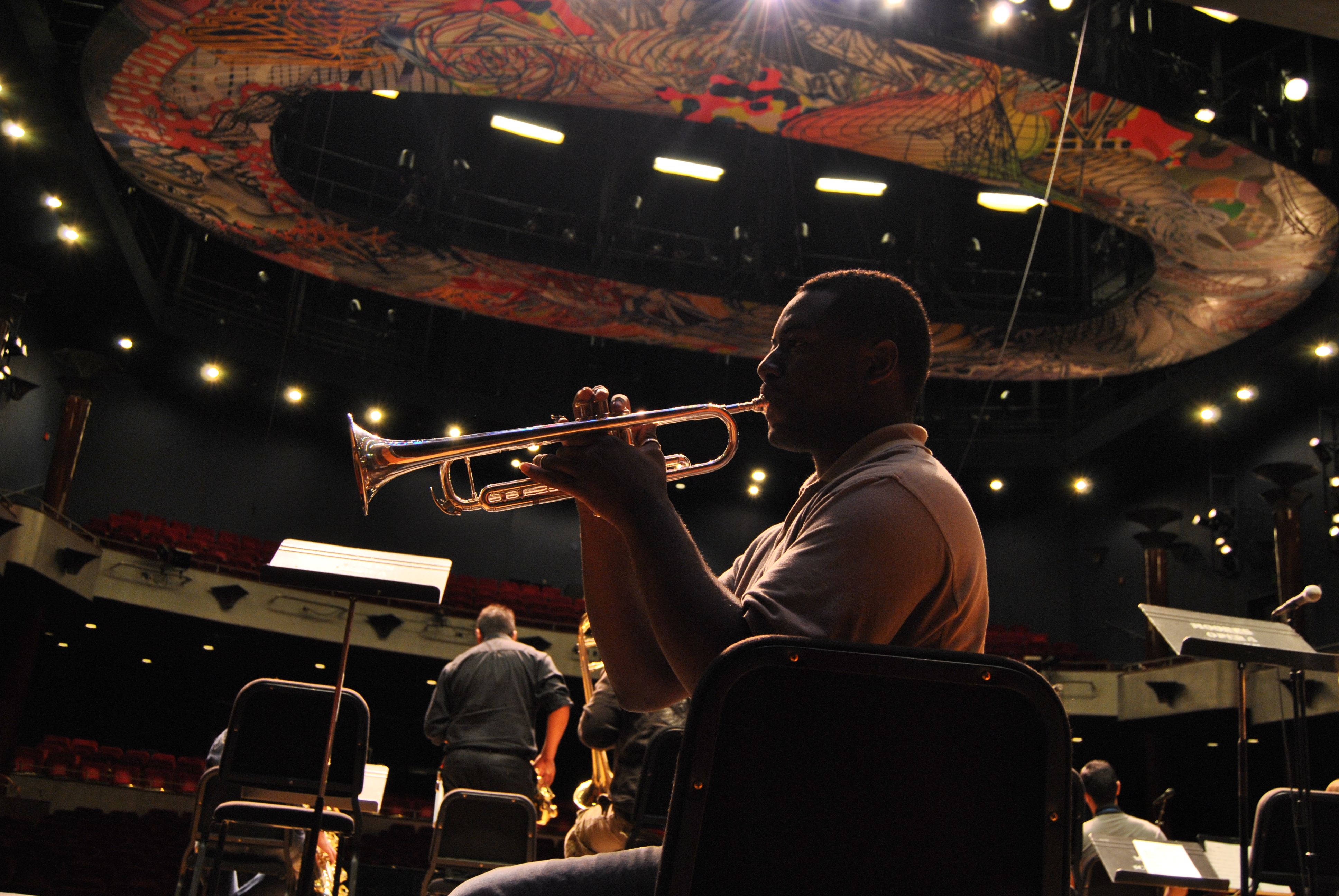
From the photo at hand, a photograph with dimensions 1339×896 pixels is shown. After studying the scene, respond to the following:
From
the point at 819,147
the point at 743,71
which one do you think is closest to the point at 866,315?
the point at 743,71

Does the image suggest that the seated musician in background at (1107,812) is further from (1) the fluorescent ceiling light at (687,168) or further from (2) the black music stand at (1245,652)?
(1) the fluorescent ceiling light at (687,168)

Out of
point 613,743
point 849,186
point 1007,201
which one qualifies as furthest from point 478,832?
point 1007,201

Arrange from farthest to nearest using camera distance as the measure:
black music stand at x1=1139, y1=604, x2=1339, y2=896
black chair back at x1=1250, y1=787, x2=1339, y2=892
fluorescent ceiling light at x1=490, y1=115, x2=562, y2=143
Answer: fluorescent ceiling light at x1=490, y1=115, x2=562, y2=143 → black chair back at x1=1250, y1=787, x2=1339, y2=892 → black music stand at x1=1139, y1=604, x2=1339, y2=896

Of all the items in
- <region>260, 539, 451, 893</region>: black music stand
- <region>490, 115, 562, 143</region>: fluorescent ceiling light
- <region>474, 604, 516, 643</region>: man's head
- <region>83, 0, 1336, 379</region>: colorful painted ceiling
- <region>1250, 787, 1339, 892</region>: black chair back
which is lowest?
<region>1250, 787, 1339, 892</region>: black chair back

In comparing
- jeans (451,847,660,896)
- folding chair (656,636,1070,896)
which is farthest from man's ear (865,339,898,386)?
jeans (451,847,660,896)

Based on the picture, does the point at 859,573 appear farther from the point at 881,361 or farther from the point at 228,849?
the point at 228,849

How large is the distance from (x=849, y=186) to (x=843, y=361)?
17.5 meters

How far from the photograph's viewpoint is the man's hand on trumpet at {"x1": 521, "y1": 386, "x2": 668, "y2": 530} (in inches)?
54.9

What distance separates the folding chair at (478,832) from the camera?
173 inches

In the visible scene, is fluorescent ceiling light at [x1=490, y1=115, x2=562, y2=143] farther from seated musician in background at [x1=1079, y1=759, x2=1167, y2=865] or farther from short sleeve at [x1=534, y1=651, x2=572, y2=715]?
seated musician in background at [x1=1079, y1=759, x2=1167, y2=865]

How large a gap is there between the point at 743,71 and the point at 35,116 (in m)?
7.62

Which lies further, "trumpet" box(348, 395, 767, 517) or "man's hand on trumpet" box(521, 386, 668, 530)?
"trumpet" box(348, 395, 767, 517)

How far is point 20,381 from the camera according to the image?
14.8 m

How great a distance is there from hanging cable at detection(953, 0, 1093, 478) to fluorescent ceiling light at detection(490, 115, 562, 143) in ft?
27.4
